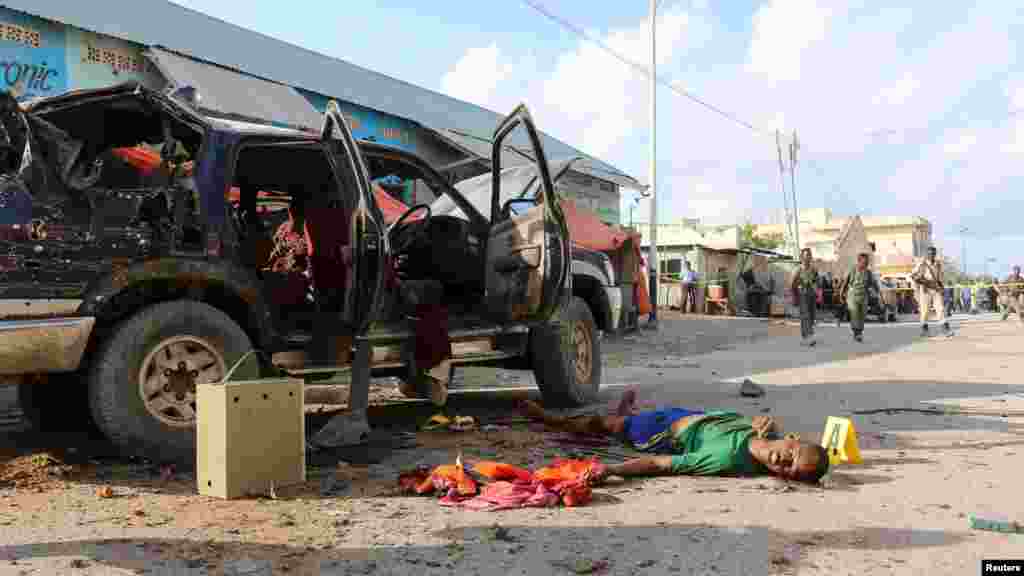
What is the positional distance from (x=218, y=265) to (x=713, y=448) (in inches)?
120

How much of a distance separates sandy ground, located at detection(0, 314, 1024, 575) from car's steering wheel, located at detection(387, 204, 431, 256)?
1359 millimetres

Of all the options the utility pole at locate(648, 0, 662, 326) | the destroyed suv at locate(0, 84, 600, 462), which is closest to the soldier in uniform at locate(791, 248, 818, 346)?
the utility pole at locate(648, 0, 662, 326)

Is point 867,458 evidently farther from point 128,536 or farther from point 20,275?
point 20,275

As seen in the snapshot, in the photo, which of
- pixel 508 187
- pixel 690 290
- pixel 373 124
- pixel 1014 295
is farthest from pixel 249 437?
pixel 1014 295

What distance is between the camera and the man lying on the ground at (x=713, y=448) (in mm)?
4562

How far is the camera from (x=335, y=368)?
5.57 m

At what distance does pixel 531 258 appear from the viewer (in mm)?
6551

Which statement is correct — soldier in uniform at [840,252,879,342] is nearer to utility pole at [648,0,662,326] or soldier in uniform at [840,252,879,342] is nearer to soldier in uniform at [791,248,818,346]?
soldier in uniform at [791,248,818,346]

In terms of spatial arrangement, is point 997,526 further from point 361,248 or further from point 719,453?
point 361,248

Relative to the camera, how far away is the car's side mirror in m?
7.14

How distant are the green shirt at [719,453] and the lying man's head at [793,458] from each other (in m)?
0.09

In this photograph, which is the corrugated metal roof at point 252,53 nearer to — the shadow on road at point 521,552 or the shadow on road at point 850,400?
the shadow on road at point 850,400

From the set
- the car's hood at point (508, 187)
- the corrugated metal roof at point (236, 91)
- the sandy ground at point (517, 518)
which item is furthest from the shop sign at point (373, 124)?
the sandy ground at point (517, 518)

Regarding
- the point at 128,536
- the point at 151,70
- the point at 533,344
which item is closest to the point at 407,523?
the point at 128,536
